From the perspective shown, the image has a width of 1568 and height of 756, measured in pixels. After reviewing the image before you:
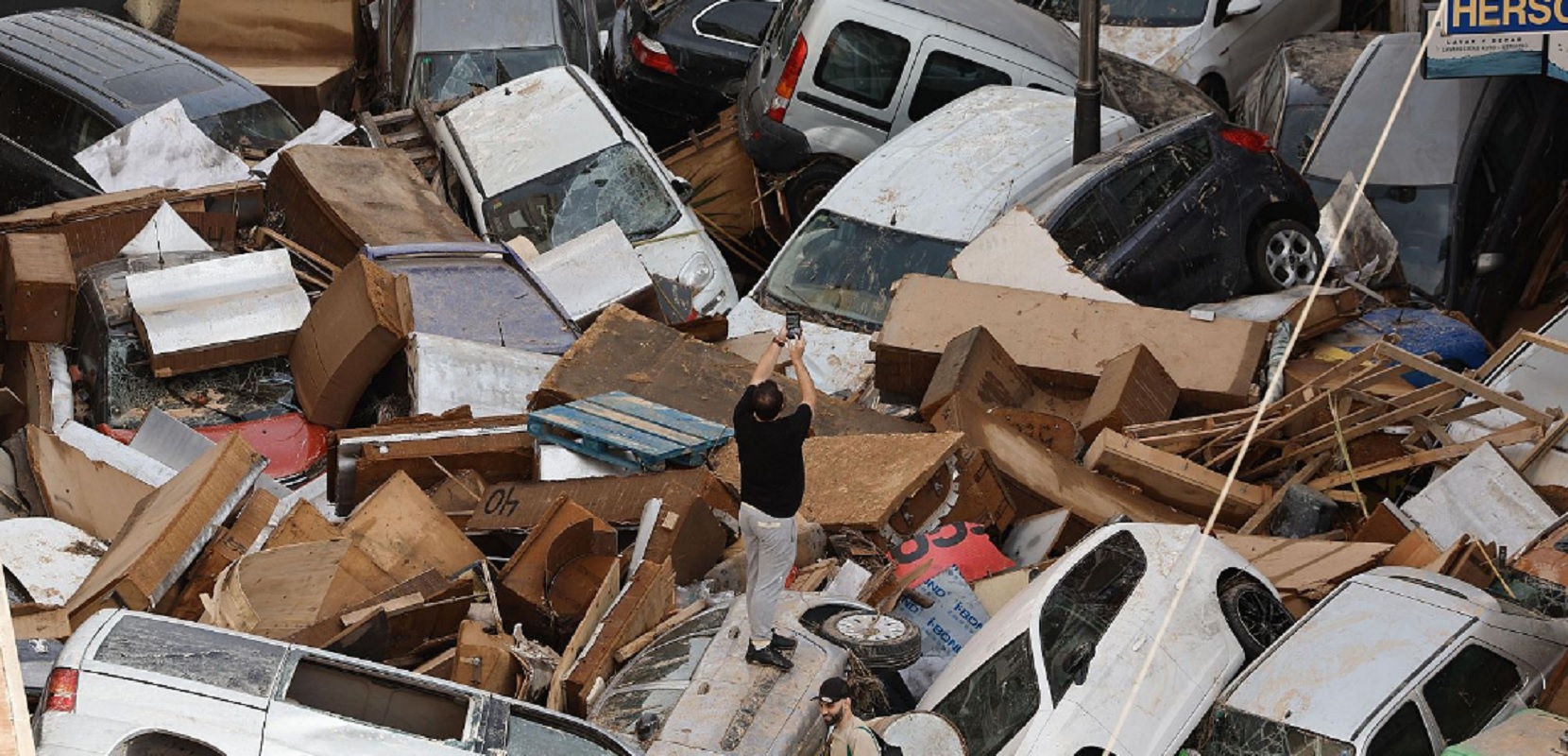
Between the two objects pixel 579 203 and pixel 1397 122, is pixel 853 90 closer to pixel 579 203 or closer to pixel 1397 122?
pixel 579 203

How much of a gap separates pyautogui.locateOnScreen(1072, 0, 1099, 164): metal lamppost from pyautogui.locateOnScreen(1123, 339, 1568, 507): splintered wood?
107 inches

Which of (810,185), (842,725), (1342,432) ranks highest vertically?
(842,725)

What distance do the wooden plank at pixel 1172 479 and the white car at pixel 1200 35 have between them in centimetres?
631

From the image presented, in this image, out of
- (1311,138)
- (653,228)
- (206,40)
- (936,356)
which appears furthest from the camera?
(206,40)

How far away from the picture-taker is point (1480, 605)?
23.7 feet

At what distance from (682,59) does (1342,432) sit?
710 cm

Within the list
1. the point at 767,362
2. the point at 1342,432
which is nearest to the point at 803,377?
the point at 767,362

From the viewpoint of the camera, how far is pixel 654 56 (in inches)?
579

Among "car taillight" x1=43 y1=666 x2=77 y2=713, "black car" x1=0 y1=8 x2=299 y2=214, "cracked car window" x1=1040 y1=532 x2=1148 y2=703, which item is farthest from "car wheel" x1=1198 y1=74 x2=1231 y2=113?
"car taillight" x1=43 y1=666 x2=77 y2=713

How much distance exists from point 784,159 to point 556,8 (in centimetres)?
262

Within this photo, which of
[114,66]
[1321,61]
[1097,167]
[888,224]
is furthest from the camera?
[1321,61]

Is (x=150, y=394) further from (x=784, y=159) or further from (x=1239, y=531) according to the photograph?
(x=1239, y=531)

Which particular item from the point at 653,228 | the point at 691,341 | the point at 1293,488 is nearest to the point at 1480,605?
the point at 1293,488

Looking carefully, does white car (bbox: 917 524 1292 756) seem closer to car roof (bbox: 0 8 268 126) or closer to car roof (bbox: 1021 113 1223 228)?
car roof (bbox: 1021 113 1223 228)
